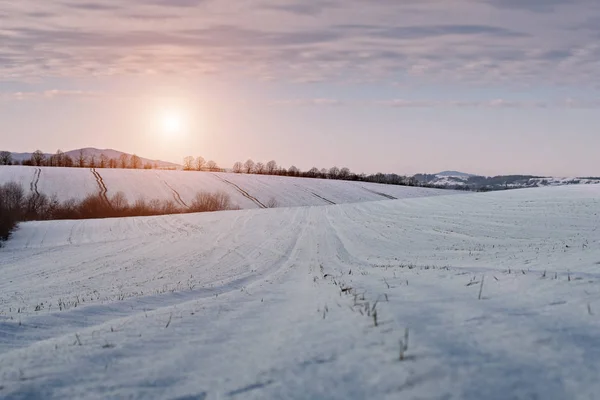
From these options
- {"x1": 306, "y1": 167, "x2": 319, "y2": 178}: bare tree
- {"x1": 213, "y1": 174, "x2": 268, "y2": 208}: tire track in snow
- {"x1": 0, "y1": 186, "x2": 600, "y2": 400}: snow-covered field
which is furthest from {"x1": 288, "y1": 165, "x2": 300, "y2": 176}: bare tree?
{"x1": 0, "y1": 186, "x2": 600, "y2": 400}: snow-covered field

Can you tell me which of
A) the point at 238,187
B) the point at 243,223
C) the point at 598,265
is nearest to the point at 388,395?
the point at 598,265

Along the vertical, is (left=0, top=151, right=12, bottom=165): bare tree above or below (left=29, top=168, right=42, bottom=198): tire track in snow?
above

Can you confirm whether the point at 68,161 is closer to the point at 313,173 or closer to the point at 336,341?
the point at 313,173

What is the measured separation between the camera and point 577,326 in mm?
7047

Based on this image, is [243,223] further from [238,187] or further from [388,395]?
[238,187]

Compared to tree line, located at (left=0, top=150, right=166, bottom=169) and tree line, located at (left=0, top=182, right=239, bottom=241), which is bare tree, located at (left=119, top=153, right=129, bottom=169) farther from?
tree line, located at (left=0, top=182, right=239, bottom=241)

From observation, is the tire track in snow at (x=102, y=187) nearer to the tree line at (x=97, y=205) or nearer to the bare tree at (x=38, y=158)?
the tree line at (x=97, y=205)

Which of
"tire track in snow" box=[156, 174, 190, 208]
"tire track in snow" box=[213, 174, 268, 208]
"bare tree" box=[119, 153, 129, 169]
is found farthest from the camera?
"bare tree" box=[119, 153, 129, 169]

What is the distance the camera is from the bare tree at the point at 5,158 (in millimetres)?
140000

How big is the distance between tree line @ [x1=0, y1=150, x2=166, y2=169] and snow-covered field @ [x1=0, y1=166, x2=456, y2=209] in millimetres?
42750

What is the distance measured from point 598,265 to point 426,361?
9.19 m

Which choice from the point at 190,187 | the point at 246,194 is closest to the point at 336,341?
the point at 246,194

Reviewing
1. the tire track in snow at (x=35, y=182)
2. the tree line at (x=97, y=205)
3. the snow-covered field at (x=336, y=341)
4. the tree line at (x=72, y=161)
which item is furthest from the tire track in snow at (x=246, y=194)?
the snow-covered field at (x=336, y=341)

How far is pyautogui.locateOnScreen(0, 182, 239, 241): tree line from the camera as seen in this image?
271ft
